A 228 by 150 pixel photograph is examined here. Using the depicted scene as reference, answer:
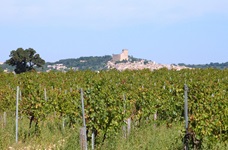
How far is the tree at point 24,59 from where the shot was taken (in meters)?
58.3

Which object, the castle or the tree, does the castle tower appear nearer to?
the castle

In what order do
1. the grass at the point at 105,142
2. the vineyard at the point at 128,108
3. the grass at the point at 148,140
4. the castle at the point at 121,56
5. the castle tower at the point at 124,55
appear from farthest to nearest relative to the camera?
the castle tower at the point at 124,55, the castle at the point at 121,56, the grass at the point at 105,142, the grass at the point at 148,140, the vineyard at the point at 128,108

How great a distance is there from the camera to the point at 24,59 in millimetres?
58750

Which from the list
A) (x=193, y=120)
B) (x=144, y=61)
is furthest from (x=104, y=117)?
(x=144, y=61)

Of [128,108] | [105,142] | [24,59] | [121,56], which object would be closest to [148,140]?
[105,142]

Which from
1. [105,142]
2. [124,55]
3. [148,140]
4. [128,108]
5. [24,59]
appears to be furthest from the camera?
[124,55]

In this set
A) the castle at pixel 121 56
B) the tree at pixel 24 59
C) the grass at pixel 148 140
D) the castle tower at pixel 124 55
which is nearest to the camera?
the grass at pixel 148 140

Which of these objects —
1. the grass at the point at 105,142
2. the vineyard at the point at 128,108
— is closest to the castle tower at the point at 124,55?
Answer: the vineyard at the point at 128,108

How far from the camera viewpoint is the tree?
58.3 meters

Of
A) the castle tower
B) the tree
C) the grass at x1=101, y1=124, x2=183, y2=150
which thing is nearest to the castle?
the castle tower

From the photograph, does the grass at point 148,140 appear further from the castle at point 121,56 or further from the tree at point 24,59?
the castle at point 121,56

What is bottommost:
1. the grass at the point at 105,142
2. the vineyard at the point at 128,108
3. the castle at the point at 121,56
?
the grass at the point at 105,142

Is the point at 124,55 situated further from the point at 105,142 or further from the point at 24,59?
the point at 105,142

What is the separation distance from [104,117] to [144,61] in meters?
157
